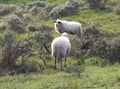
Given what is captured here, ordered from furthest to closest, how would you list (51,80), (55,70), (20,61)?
1. (20,61)
2. (55,70)
3. (51,80)

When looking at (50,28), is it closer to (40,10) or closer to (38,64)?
(40,10)

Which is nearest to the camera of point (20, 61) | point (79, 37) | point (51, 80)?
point (51, 80)

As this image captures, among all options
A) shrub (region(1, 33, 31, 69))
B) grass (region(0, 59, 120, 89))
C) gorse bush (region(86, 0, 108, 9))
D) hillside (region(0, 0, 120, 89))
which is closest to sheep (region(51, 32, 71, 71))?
hillside (region(0, 0, 120, 89))

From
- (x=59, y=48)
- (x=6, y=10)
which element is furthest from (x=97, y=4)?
(x=59, y=48)

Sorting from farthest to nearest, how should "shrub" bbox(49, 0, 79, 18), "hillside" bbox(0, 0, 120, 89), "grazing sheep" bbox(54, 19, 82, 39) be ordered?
"shrub" bbox(49, 0, 79, 18) < "grazing sheep" bbox(54, 19, 82, 39) < "hillside" bbox(0, 0, 120, 89)

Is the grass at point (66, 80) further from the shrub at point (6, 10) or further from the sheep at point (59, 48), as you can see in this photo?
the shrub at point (6, 10)

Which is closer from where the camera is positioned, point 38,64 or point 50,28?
point 38,64

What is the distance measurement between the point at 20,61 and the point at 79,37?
6.21 metres

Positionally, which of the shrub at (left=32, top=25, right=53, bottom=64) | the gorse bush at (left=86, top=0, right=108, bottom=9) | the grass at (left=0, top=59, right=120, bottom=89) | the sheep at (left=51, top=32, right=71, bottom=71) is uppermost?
the gorse bush at (left=86, top=0, right=108, bottom=9)

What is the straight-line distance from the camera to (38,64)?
63.0 feet

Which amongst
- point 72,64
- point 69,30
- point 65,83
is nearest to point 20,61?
point 72,64

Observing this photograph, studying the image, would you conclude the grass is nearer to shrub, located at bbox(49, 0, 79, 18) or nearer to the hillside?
the hillside

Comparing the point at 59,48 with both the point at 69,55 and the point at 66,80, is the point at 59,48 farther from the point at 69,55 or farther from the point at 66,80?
the point at 66,80

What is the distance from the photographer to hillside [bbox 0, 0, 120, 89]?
16.1 meters
